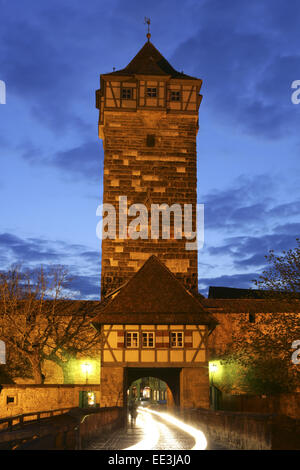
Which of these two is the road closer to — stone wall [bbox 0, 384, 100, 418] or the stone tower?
stone wall [bbox 0, 384, 100, 418]

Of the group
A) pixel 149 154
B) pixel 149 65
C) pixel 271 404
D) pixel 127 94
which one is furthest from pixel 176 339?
pixel 149 65

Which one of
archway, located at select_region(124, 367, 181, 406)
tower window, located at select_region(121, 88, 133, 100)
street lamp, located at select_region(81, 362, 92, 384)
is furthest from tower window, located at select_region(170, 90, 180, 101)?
street lamp, located at select_region(81, 362, 92, 384)

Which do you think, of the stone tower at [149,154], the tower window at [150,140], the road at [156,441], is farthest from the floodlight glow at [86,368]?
the tower window at [150,140]

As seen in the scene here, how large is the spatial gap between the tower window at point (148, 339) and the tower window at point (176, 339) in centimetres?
93

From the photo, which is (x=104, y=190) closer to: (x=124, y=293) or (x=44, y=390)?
(x=124, y=293)

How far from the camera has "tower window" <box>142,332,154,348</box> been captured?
92.4 ft

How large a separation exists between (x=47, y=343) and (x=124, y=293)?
21.6ft

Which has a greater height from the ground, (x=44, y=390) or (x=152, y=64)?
(x=152, y=64)

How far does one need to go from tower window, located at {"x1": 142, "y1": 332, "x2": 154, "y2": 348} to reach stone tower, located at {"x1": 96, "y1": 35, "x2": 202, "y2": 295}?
648 cm

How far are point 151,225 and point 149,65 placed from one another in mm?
10473

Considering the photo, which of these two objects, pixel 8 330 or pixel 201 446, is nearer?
pixel 201 446

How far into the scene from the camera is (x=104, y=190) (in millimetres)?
35281
